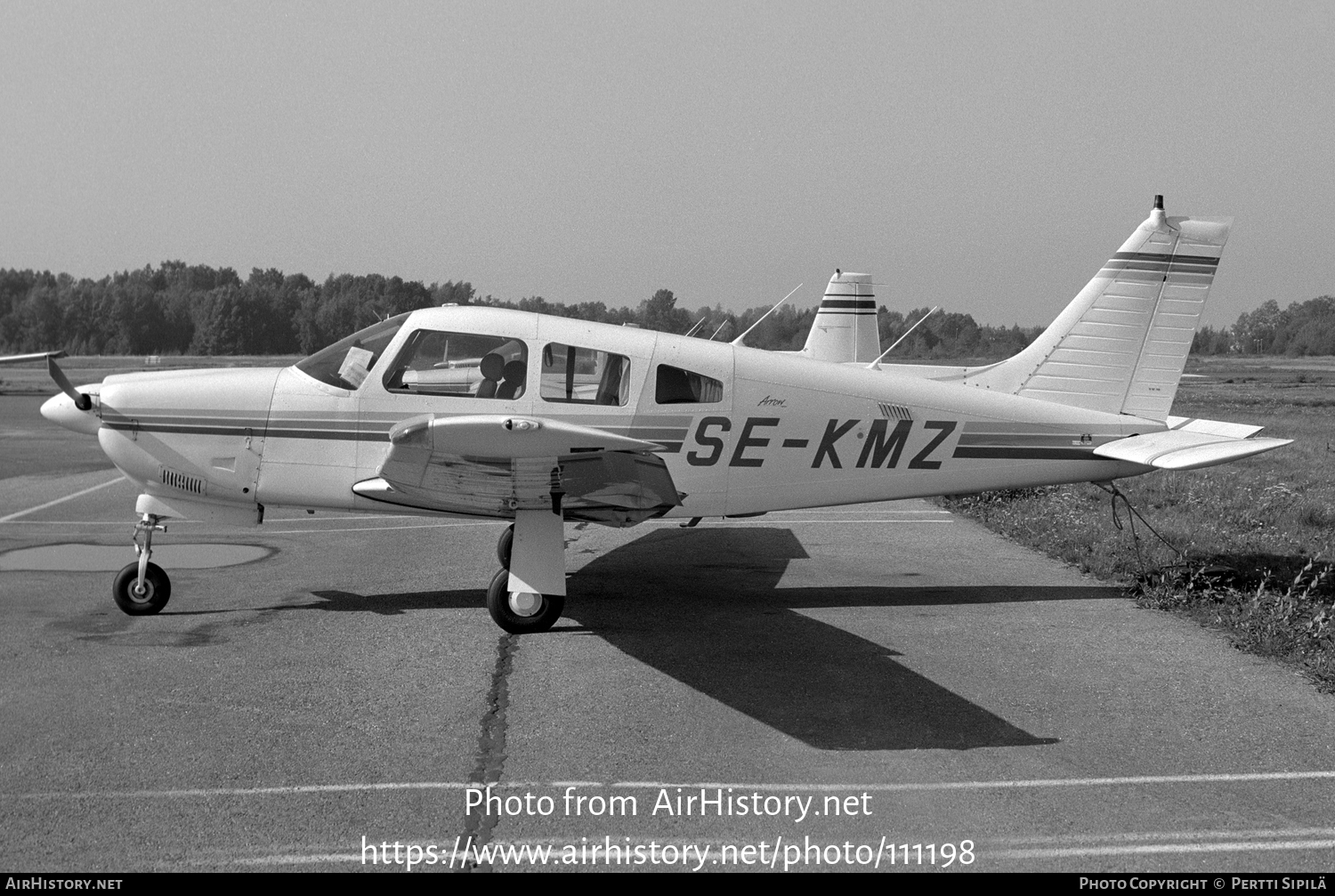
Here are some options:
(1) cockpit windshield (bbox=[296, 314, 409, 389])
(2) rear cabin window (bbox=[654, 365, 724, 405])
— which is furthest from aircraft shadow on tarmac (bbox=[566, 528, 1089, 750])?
(1) cockpit windshield (bbox=[296, 314, 409, 389])

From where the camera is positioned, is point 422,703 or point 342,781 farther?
point 422,703

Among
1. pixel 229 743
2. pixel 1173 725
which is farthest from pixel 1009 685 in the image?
pixel 229 743

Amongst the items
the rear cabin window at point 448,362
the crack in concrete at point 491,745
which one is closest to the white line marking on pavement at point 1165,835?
the crack in concrete at point 491,745

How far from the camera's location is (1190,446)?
855 cm

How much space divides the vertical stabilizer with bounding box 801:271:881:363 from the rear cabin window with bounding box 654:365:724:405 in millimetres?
14003

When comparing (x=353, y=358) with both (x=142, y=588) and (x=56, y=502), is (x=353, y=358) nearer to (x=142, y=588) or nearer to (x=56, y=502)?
(x=142, y=588)

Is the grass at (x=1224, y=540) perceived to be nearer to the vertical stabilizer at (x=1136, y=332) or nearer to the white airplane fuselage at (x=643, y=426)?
the white airplane fuselage at (x=643, y=426)

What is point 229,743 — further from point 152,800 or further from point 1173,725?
point 1173,725

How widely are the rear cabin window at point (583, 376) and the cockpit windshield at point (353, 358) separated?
112cm

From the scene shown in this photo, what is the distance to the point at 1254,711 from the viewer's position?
6.00 m

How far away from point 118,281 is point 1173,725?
66.9 meters

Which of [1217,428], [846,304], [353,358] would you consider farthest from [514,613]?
[846,304]

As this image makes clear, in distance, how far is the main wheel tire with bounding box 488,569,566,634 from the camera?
297 inches

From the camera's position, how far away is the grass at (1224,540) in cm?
752
